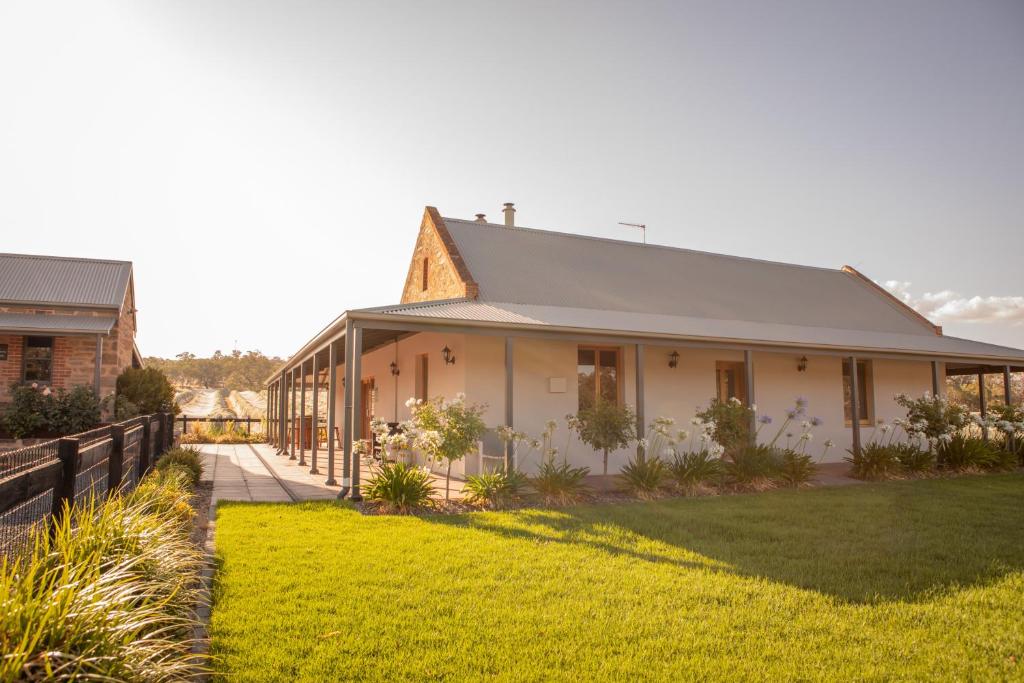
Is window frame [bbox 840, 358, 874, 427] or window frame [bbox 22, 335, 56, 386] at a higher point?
window frame [bbox 22, 335, 56, 386]

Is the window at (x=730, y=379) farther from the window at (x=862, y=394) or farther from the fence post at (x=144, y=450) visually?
the fence post at (x=144, y=450)

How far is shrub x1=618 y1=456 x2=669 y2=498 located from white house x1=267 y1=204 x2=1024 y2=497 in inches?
39.5

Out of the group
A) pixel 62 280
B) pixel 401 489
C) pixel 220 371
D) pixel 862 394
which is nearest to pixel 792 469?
pixel 862 394

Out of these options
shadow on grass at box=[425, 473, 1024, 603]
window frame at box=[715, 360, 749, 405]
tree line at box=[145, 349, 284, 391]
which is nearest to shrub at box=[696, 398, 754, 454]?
shadow on grass at box=[425, 473, 1024, 603]

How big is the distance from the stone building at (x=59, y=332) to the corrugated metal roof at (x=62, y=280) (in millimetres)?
22

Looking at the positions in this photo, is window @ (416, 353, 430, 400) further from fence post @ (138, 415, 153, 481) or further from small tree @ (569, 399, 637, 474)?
fence post @ (138, 415, 153, 481)

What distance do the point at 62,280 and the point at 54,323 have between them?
3171mm

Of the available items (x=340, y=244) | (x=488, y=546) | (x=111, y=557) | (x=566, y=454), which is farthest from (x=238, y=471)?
(x=111, y=557)

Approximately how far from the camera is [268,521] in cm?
743

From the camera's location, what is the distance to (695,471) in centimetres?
1042

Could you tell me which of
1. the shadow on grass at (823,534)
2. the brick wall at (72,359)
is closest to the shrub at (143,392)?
the brick wall at (72,359)

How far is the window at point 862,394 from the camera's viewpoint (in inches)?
616

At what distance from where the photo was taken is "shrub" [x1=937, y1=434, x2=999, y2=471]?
43.4 feet

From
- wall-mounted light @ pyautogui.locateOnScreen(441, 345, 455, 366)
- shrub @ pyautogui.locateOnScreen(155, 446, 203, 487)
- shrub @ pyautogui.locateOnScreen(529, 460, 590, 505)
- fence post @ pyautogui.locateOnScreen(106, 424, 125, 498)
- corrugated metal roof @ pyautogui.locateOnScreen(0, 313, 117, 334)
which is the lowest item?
shrub @ pyautogui.locateOnScreen(529, 460, 590, 505)
